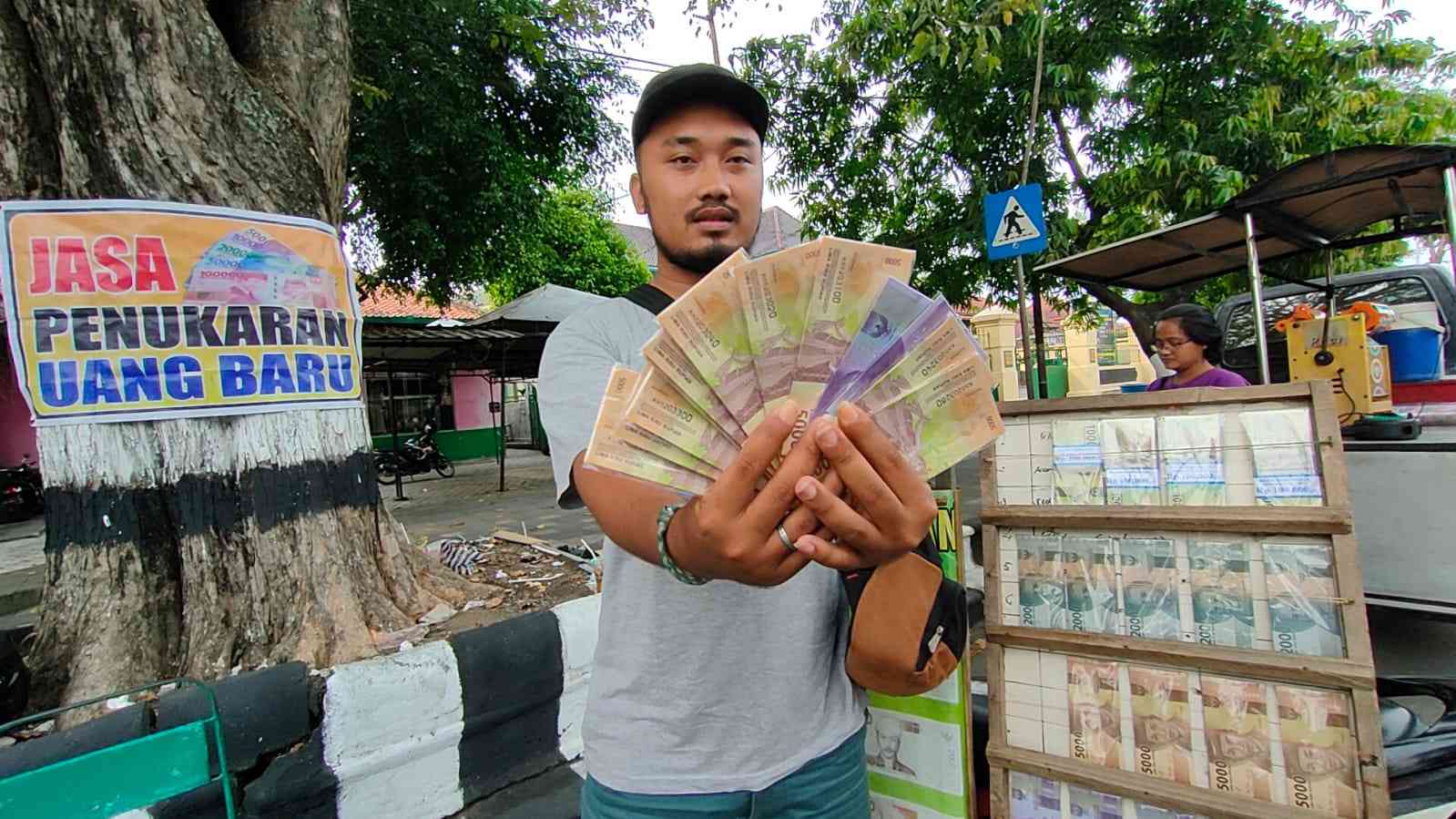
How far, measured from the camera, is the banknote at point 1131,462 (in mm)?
1820

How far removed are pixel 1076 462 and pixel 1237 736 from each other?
731mm

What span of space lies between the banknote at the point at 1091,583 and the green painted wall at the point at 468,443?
15.1 m

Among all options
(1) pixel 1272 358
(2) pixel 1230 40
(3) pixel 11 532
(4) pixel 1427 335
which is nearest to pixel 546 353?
(1) pixel 1272 358

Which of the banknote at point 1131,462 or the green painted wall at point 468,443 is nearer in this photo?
the banknote at point 1131,462

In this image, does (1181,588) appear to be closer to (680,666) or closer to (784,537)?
(680,666)

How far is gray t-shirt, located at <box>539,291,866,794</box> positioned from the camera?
1.14 m

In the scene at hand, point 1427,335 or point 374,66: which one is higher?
point 374,66

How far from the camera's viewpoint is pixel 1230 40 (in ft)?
22.7

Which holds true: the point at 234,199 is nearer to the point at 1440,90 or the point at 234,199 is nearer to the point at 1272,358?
the point at 1272,358

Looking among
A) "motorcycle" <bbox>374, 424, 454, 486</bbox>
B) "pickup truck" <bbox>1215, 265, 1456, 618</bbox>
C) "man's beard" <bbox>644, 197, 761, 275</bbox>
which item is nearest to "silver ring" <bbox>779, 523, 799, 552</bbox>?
"man's beard" <bbox>644, 197, 761, 275</bbox>

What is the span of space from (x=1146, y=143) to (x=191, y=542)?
8.49 m

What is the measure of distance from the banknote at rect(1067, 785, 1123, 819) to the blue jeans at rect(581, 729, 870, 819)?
0.88 meters

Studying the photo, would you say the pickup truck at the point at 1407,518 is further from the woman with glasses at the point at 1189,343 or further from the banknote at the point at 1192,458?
the banknote at the point at 1192,458

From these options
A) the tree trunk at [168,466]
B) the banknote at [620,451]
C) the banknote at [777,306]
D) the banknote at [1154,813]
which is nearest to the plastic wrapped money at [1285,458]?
the banknote at [1154,813]
